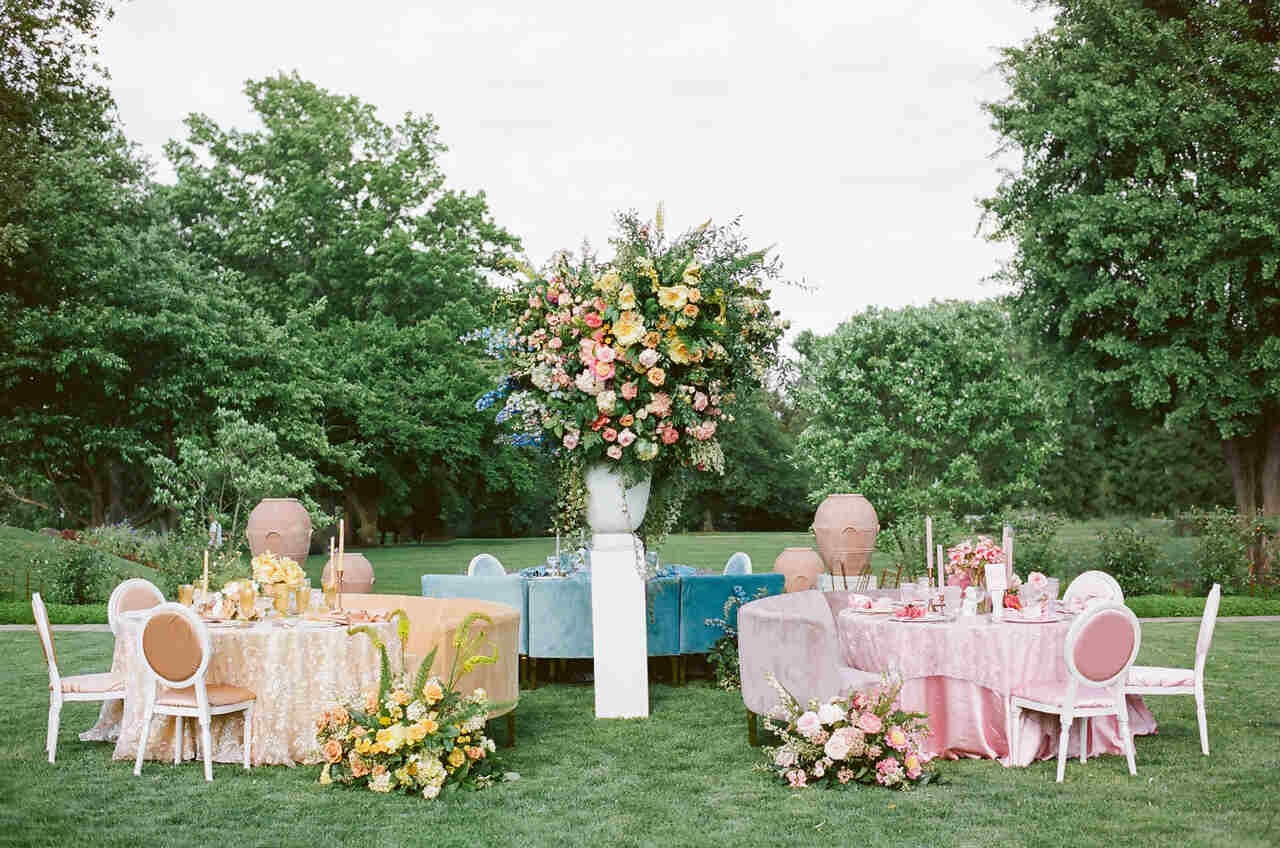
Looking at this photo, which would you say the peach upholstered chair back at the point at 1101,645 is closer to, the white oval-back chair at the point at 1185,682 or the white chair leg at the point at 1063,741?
the white chair leg at the point at 1063,741

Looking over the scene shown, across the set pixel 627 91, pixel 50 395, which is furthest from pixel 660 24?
pixel 50 395

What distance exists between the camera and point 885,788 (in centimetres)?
630

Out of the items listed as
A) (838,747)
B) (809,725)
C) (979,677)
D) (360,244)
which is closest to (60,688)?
(809,725)

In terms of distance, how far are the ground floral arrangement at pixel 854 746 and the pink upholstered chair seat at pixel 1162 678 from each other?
1487 millimetres

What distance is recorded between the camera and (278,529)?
1623cm

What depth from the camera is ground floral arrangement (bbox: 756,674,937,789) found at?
247 inches

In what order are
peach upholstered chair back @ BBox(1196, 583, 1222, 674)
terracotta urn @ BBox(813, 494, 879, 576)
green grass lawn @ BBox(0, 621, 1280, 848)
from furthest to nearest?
terracotta urn @ BBox(813, 494, 879, 576) < peach upholstered chair back @ BBox(1196, 583, 1222, 674) < green grass lawn @ BBox(0, 621, 1280, 848)

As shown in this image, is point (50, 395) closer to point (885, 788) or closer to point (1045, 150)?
point (1045, 150)

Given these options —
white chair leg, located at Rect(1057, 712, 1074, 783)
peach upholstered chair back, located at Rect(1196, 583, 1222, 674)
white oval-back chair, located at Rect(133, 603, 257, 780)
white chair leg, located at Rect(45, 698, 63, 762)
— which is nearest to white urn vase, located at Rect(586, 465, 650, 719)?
white oval-back chair, located at Rect(133, 603, 257, 780)

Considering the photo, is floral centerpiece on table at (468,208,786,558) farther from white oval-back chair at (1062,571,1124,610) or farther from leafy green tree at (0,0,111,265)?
leafy green tree at (0,0,111,265)

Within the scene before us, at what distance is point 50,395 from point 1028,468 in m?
21.2

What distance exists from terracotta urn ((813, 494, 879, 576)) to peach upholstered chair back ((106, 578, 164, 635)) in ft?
31.6

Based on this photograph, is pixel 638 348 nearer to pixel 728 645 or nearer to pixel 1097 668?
pixel 728 645

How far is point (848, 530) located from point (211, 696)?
33.5ft
